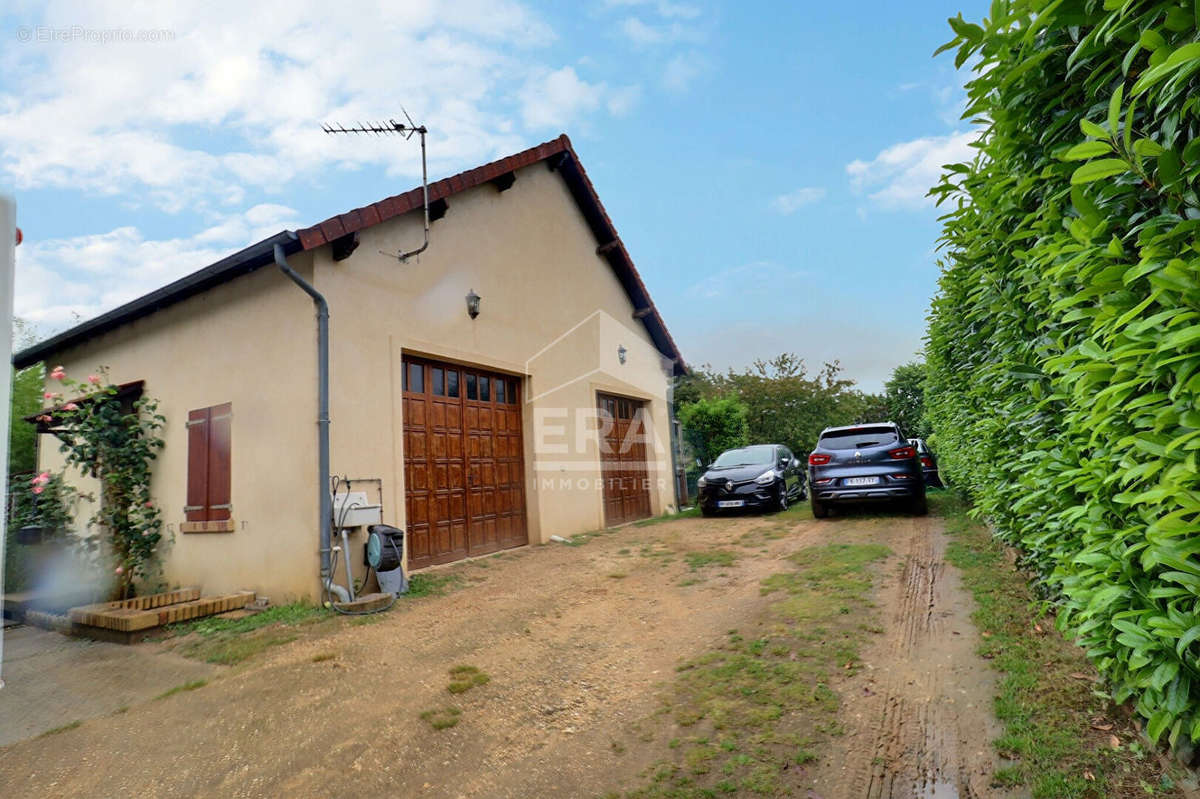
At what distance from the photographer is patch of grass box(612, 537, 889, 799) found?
254 cm

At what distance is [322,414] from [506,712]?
3846 millimetres

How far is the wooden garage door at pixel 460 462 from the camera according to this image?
287 inches

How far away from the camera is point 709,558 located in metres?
7.32

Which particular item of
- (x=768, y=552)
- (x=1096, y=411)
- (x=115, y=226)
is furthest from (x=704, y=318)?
(x=1096, y=411)

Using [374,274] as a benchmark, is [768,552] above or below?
below

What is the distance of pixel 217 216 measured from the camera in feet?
27.1

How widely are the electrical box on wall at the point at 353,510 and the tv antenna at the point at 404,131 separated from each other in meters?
3.00

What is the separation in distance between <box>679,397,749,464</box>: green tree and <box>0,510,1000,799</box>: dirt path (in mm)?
10426

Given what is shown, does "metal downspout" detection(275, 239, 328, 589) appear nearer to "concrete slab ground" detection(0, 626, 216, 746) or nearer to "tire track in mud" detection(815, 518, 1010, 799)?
"concrete slab ground" detection(0, 626, 216, 746)

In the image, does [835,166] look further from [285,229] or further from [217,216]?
[217,216]

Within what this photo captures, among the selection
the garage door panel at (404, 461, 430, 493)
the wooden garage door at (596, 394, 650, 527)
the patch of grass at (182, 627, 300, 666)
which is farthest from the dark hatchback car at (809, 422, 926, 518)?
the patch of grass at (182, 627, 300, 666)

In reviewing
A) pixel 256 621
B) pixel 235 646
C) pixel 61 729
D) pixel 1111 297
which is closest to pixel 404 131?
pixel 256 621

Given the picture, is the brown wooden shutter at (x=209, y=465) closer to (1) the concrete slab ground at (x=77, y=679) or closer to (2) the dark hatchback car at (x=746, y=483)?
(1) the concrete slab ground at (x=77, y=679)

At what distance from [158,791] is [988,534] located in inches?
316
